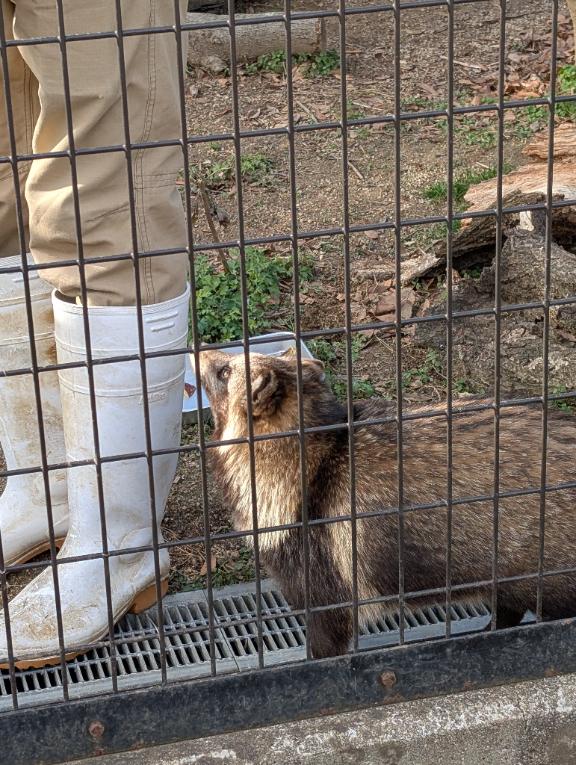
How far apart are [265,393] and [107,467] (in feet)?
2.18

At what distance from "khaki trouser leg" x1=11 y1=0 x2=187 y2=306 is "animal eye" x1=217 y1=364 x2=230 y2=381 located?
2.74 ft

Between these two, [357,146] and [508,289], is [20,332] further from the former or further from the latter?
[357,146]

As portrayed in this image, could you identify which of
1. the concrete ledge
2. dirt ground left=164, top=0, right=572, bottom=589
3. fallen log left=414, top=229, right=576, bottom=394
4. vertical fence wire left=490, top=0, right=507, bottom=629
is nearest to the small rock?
dirt ground left=164, top=0, right=572, bottom=589

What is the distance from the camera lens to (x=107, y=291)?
331cm

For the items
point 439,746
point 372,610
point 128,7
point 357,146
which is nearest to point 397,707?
point 439,746

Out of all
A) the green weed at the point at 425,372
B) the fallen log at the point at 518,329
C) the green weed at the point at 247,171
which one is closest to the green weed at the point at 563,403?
the fallen log at the point at 518,329

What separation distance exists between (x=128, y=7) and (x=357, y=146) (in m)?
4.74

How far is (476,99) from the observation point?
330 inches

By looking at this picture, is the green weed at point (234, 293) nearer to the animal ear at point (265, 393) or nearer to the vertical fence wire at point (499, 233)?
the animal ear at point (265, 393)

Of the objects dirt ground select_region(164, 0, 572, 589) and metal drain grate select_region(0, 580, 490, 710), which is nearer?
metal drain grate select_region(0, 580, 490, 710)

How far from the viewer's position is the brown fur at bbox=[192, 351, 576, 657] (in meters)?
3.63

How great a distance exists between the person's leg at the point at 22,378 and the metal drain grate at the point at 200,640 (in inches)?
18.4

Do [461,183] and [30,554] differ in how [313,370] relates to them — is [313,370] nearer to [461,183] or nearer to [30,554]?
[30,554]

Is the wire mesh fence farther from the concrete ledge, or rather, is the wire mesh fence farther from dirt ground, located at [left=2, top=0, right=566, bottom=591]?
dirt ground, located at [left=2, top=0, right=566, bottom=591]
